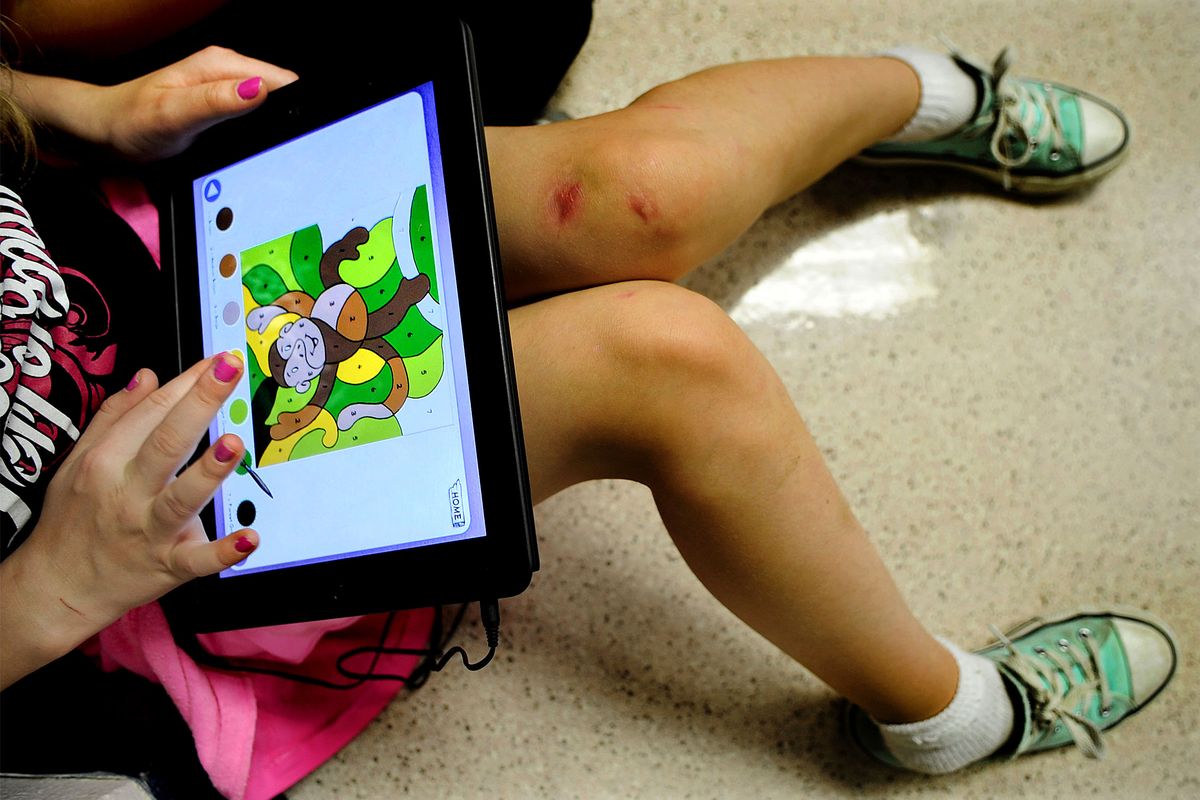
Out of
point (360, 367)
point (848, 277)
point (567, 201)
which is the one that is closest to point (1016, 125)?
point (848, 277)

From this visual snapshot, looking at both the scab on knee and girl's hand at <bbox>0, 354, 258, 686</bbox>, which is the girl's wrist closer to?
girl's hand at <bbox>0, 354, 258, 686</bbox>

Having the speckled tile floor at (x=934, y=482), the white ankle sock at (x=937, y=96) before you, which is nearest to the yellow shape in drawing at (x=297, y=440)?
the speckled tile floor at (x=934, y=482)

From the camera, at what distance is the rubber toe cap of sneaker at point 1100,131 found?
80 centimetres

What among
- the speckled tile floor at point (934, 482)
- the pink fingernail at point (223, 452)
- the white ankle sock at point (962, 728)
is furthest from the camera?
the speckled tile floor at point (934, 482)

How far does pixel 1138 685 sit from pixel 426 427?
70 centimetres

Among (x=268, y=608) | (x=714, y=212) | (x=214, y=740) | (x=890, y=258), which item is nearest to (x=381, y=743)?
(x=214, y=740)

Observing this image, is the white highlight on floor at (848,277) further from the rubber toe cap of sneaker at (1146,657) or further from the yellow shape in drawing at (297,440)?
the yellow shape in drawing at (297,440)

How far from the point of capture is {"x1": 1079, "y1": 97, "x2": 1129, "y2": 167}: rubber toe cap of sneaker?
0.80m

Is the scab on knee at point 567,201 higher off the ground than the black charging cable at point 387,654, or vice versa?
the scab on knee at point 567,201

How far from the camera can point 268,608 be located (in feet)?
1.56

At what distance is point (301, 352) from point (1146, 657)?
2.53 ft

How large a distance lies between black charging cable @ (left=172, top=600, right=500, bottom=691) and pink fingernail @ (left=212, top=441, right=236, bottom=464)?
0.15 m

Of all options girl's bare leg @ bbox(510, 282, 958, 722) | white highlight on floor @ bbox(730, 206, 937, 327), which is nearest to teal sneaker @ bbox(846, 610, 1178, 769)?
girl's bare leg @ bbox(510, 282, 958, 722)

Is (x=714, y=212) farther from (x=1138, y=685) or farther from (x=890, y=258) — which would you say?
(x=1138, y=685)
